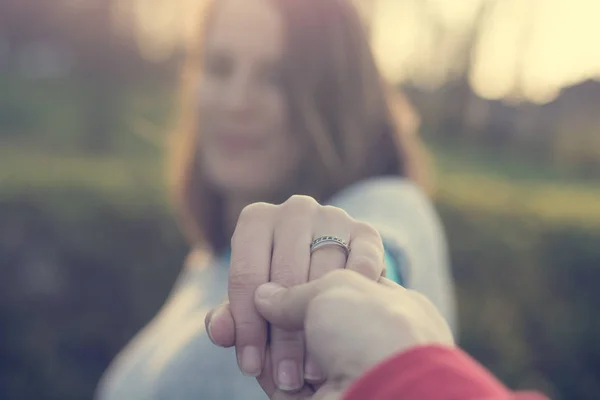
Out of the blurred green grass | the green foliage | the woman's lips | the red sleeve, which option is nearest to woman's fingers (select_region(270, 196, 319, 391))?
the red sleeve

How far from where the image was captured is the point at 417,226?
1.53 metres

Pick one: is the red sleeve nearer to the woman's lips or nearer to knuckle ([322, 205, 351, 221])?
knuckle ([322, 205, 351, 221])

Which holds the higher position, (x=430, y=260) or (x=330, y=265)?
(x=330, y=265)

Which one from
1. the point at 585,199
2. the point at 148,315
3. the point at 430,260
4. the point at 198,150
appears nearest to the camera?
the point at 430,260

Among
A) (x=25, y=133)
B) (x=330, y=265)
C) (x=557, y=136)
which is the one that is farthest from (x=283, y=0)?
(x=25, y=133)

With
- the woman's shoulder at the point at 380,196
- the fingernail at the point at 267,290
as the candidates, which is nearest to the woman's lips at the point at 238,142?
the woman's shoulder at the point at 380,196

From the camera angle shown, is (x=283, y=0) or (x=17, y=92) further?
(x=17, y=92)

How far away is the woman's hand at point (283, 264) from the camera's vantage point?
0.79 meters

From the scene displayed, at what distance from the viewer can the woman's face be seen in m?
1.81

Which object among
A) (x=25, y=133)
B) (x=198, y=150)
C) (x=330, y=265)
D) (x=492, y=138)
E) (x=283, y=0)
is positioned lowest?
(x=25, y=133)

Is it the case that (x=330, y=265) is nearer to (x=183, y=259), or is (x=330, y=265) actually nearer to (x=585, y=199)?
(x=183, y=259)

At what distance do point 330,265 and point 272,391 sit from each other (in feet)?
0.65

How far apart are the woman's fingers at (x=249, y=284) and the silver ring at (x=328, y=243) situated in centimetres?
6

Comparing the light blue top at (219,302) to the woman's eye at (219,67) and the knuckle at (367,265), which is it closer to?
the knuckle at (367,265)
